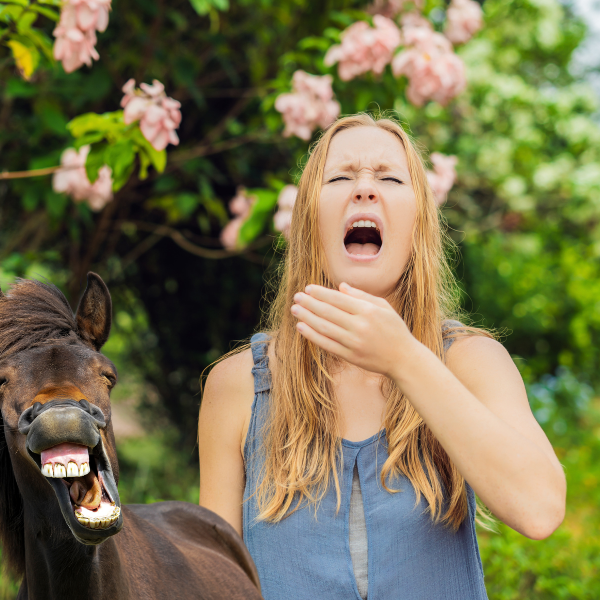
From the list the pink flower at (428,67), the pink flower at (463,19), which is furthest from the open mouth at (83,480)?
the pink flower at (463,19)

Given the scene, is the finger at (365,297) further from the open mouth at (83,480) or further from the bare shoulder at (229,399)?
the bare shoulder at (229,399)

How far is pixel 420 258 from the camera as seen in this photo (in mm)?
1785

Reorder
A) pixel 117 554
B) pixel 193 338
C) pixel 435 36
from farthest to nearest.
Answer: pixel 193 338
pixel 435 36
pixel 117 554

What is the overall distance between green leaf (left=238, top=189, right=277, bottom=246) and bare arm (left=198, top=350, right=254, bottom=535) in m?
1.56

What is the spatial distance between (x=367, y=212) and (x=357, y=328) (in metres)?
0.57

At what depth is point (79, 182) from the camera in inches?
116

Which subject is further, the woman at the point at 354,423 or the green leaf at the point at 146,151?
the green leaf at the point at 146,151

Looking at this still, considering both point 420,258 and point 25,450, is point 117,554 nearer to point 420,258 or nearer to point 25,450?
point 25,450

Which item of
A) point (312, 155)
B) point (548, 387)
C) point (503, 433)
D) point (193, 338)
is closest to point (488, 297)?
point (548, 387)

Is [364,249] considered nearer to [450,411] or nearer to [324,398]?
[324,398]

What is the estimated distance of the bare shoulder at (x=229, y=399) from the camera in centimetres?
188

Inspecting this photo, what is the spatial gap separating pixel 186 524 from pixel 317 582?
0.58 meters

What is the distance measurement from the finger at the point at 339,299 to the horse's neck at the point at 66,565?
0.64m

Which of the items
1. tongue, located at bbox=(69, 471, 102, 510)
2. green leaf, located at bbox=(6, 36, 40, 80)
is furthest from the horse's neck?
green leaf, located at bbox=(6, 36, 40, 80)
